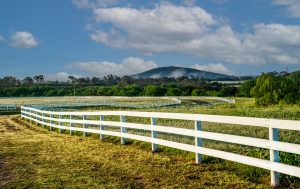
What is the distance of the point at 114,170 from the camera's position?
10.6 meters

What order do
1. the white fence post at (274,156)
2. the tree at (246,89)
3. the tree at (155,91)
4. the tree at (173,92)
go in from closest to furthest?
1. the white fence post at (274,156)
2. the tree at (246,89)
3. the tree at (173,92)
4. the tree at (155,91)

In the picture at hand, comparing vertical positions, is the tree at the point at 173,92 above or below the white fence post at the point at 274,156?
below

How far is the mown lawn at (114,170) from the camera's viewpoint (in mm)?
8961

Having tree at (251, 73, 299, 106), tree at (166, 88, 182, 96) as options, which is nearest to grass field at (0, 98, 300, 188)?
tree at (251, 73, 299, 106)

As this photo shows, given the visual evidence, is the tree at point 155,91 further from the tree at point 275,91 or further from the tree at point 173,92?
the tree at point 275,91

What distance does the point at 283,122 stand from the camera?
25.9 feet

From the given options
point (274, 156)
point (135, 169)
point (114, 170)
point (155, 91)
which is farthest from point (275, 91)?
point (274, 156)

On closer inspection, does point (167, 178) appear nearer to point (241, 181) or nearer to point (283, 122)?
point (241, 181)

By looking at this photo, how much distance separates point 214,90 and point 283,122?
440 ft

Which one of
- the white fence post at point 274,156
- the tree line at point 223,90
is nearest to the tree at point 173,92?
the tree line at point 223,90

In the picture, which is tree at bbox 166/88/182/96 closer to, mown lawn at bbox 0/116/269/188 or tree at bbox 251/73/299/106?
tree at bbox 251/73/299/106

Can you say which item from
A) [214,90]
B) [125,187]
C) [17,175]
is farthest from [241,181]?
[214,90]

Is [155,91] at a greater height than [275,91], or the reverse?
[275,91]

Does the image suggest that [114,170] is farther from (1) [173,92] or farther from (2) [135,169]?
(1) [173,92]
